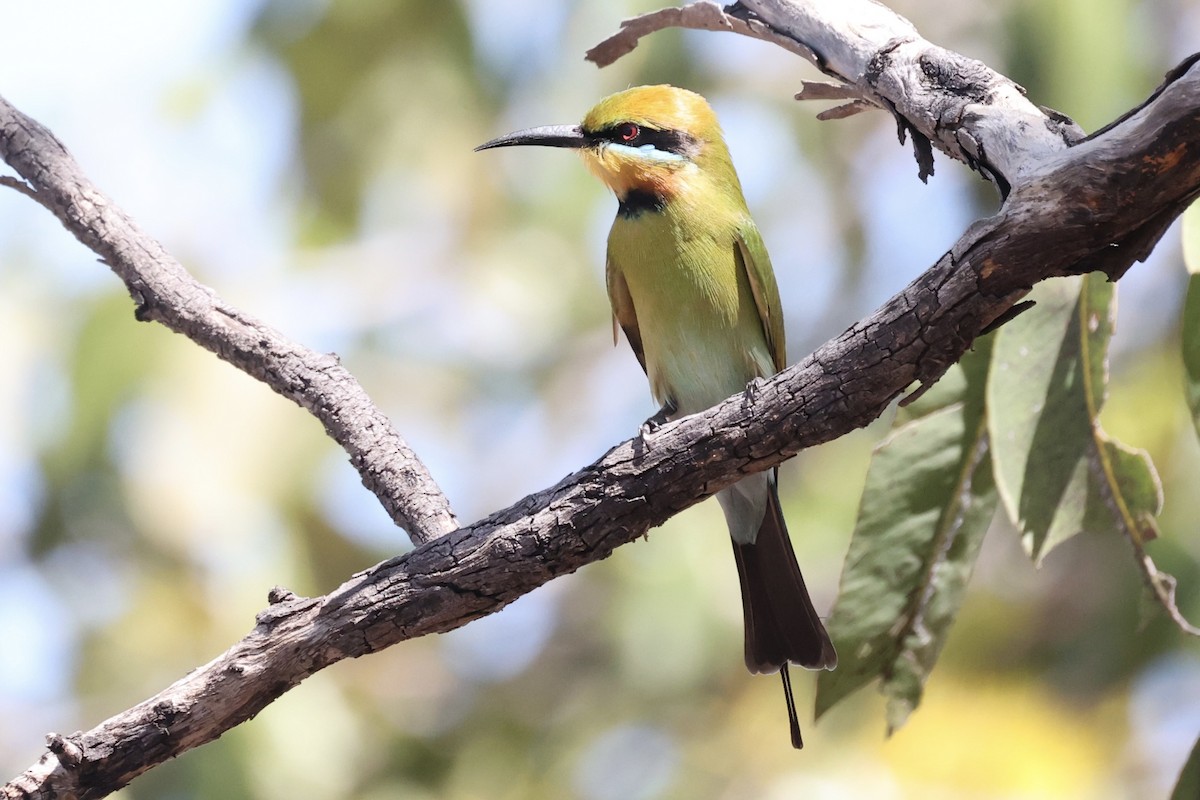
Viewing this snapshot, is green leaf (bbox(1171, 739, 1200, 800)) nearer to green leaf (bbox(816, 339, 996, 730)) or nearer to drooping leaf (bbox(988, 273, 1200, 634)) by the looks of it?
drooping leaf (bbox(988, 273, 1200, 634))

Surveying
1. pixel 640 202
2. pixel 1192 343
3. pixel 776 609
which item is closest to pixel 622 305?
pixel 640 202

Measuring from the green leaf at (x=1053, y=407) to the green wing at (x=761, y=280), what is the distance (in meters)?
0.50

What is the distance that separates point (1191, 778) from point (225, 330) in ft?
5.39

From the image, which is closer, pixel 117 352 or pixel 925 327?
pixel 925 327

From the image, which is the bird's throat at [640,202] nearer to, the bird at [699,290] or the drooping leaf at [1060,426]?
the bird at [699,290]

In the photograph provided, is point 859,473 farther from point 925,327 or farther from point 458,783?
point 925,327

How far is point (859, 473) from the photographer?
4.04 m

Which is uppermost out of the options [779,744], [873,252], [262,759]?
[873,252]

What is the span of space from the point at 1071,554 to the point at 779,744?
1.22 metres

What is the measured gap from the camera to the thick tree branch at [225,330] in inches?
75.6

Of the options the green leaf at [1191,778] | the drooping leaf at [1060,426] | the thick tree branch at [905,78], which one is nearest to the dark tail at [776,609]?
the drooping leaf at [1060,426]

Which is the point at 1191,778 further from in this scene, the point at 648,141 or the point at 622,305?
the point at 648,141

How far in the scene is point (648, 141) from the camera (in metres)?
2.64

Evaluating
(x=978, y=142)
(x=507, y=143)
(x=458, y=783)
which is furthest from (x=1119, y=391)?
(x=458, y=783)
